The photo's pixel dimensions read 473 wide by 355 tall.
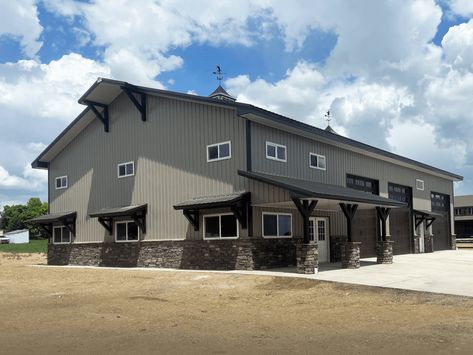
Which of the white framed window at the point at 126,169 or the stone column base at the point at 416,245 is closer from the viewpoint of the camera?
the white framed window at the point at 126,169

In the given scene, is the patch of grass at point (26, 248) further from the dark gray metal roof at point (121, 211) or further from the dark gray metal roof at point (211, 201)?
the dark gray metal roof at point (211, 201)

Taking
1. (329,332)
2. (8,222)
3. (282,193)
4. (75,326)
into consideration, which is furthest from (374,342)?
(8,222)

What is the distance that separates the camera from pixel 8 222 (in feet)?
372

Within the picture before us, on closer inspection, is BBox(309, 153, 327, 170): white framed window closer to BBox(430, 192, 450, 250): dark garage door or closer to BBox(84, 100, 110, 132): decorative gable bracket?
BBox(84, 100, 110, 132): decorative gable bracket

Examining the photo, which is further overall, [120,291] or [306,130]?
[306,130]

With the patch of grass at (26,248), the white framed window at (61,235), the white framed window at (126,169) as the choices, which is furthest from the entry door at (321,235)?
the patch of grass at (26,248)

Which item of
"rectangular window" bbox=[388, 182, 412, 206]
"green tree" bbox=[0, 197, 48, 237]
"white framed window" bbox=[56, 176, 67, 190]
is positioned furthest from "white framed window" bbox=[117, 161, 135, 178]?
"green tree" bbox=[0, 197, 48, 237]

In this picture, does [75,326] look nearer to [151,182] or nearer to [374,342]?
[374,342]

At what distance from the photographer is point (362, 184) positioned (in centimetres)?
2691

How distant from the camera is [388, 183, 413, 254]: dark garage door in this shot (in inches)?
1161

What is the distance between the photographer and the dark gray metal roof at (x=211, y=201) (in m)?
18.2

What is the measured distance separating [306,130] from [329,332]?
44.0ft

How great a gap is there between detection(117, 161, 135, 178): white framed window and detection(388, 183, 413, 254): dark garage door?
14570 millimetres

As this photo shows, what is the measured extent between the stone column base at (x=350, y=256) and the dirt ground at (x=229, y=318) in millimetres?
4370
